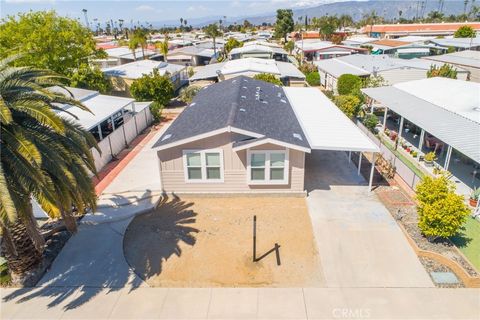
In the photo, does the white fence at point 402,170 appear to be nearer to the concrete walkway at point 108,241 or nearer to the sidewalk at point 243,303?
the sidewalk at point 243,303

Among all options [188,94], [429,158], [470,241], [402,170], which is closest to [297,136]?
[402,170]

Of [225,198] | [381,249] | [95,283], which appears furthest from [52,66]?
[381,249]

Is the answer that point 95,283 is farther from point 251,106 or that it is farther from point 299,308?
point 251,106

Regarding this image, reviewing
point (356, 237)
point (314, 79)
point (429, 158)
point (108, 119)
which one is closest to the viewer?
point (356, 237)

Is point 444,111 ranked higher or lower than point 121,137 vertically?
higher

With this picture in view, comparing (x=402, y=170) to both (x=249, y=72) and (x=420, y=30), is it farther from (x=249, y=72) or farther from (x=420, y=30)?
(x=420, y=30)
